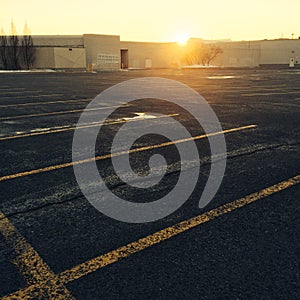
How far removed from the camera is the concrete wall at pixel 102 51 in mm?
54281

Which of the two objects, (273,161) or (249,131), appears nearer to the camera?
(273,161)

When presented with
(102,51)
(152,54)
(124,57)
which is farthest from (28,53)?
(152,54)

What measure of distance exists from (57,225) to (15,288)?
3.06ft

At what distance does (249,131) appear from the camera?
7.47 m

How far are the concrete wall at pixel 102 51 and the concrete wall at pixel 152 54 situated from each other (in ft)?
45.1

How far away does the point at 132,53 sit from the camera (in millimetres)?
72375

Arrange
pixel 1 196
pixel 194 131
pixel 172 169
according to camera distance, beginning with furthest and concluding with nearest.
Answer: pixel 194 131, pixel 172 169, pixel 1 196

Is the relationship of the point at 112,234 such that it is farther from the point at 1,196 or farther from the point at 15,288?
the point at 1,196

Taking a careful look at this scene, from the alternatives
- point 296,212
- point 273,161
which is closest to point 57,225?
point 296,212

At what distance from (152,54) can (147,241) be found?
249 ft

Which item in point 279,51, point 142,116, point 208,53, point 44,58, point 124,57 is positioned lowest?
point 142,116

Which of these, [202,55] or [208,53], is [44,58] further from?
[208,53]

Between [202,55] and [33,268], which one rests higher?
[202,55]

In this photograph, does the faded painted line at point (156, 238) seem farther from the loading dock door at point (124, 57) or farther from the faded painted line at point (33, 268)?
the loading dock door at point (124, 57)
